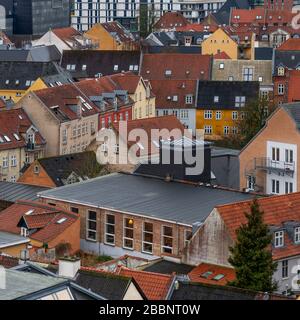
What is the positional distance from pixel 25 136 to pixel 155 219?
1932cm

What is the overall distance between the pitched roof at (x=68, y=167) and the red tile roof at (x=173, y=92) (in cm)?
1945

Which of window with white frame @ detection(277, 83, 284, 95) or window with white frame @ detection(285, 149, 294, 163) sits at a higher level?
window with white frame @ detection(285, 149, 294, 163)

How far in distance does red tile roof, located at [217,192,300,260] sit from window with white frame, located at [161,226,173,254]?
340 centimetres

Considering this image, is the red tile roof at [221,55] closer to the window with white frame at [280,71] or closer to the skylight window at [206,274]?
the window with white frame at [280,71]

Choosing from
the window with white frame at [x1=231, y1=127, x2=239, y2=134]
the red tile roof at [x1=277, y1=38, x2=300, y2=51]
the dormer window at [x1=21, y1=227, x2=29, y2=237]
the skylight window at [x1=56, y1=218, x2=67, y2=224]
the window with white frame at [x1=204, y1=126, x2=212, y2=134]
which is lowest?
the window with white frame at [x1=204, y1=126, x2=212, y2=134]

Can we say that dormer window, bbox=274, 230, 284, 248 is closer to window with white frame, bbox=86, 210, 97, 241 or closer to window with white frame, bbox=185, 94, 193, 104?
window with white frame, bbox=86, 210, 97, 241

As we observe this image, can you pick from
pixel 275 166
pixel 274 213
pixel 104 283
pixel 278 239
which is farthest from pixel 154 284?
pixel 275 166

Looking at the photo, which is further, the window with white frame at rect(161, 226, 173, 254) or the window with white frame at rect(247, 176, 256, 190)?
the window with white frame at rect(247, 176, 256, 190)

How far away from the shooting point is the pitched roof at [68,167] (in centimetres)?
4441

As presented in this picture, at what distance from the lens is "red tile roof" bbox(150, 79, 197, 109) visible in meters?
65.9

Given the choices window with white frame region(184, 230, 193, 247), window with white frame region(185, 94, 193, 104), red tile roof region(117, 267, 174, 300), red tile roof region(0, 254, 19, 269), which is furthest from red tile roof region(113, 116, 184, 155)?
red tile roof region(117, 267, 174, 300)

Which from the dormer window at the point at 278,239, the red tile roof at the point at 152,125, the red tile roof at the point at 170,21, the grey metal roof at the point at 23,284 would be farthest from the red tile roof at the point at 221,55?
the grey metal roof at the point at 23,284

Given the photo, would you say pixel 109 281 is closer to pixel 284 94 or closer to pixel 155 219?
pixel 155 219
